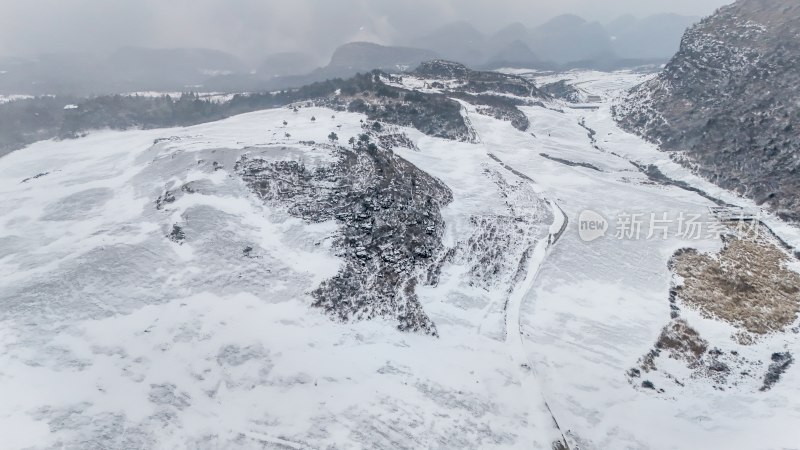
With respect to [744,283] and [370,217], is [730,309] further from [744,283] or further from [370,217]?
[370,217]

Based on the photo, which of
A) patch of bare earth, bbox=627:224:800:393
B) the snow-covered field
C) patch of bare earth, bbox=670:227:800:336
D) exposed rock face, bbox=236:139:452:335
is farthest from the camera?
exposed rock face, bbox=236:139:452:335

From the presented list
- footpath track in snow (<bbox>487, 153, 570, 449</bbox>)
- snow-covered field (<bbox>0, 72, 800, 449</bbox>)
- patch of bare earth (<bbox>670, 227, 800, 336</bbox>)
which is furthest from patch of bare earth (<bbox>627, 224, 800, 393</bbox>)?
footpath track in snow (<bbox>487, 153, 570, 449</bbox>)

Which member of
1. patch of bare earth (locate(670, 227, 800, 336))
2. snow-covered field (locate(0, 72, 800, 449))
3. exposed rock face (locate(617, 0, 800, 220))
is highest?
exposed rock face (locate(617, 0, 800, 220))

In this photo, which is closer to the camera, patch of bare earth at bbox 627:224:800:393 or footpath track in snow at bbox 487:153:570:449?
footpath track in snow at bbox 487:153:570:449

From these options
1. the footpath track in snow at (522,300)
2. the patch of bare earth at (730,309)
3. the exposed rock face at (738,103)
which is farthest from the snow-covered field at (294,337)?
the exposed rock face at (738,103)

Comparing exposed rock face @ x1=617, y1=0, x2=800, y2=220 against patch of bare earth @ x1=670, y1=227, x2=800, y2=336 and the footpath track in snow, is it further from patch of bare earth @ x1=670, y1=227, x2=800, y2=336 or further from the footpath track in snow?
the footpath track in snow

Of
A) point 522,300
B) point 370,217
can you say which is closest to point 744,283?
point 522,300

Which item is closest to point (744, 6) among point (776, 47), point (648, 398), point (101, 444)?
point (776, 47)

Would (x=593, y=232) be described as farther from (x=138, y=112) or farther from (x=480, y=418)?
(x=138, y=112)
